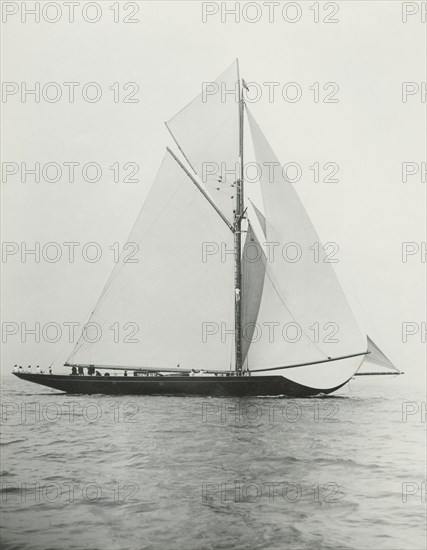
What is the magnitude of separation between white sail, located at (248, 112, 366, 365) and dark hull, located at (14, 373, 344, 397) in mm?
1696

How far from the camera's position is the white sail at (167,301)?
57.3ft

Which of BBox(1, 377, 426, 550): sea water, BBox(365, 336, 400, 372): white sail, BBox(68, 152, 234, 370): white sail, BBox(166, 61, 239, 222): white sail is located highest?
BBox(166, 61, 239, 222): white sail

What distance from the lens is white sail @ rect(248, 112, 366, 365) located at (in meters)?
16.2

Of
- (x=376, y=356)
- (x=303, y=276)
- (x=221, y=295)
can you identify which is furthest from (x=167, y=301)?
(x=376, y=356)

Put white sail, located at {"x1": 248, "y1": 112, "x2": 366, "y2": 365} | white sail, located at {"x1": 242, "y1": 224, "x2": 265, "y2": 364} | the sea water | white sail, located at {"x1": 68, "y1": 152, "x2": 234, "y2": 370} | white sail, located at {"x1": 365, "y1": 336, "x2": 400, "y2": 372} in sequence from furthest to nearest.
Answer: white sail, located at {"x1": 242, "y1": 224, "x2": 265, "y2": 364}, white sail, located at {"x1": 68, "y1": 152, "x2": 234, "y2": 370}, white sail, located at {"x1": 365, "y1": 336, "x2": 400, "y2": 372}, white sail, located at {"x1": 248, "y1": 112, "x2": 366, "y2": 365}, the sea water

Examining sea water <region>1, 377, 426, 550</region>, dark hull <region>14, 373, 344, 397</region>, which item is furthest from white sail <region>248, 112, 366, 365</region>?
sea water <region>1, 377, 426, 550</region>

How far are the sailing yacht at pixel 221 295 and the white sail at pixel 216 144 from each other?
3 cm

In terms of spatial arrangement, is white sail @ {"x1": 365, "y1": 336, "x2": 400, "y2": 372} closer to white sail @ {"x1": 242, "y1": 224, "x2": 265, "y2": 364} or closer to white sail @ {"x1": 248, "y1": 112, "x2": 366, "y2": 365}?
white sail @ {"x1": 248, "y1": 112, "x2": 366, "y2": 365}

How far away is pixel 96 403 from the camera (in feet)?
56.3

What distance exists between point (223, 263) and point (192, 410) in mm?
5539

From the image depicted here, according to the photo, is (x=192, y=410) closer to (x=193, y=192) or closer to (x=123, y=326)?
(x=123, y=326)

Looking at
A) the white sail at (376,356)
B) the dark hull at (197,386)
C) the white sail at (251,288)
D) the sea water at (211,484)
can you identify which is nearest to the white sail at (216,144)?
the white sail at (251,288)

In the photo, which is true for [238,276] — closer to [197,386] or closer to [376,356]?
[197,386]

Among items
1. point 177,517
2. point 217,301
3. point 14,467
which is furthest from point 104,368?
point 177,517
